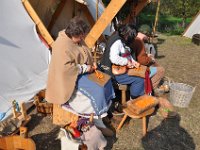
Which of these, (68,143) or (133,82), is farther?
(133,82)

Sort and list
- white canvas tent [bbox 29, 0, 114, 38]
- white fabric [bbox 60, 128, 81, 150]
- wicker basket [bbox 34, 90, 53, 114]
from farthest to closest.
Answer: white canvas tent [bbox 29, 0, 114, 38]
wicker basket [bbox 34, 90, 53, 114]
white fabric [bbox 60, 128, 81, 150]

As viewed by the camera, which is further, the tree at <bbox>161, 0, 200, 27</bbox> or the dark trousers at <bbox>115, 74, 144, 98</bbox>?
the tree at <bbox>161, 0, 200, 27</bbox>

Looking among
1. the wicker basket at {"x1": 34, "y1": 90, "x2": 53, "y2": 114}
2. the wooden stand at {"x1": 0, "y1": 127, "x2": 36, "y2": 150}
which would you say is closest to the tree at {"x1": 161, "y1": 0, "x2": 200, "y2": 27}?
the wicker basket at {"x1": 34, "y1": 90, "x2": 53, "y2": 114}

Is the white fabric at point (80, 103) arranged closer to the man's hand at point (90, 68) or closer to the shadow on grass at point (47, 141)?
the man's hand at point (90, 68)

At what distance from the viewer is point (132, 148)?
12.5 feet

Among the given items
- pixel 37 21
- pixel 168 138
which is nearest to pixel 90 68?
pixel 168 138

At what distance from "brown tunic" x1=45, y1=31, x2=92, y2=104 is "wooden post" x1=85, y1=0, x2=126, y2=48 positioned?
1.57 metres

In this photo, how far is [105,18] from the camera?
16.3ft

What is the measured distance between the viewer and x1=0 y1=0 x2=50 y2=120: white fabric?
171 inches

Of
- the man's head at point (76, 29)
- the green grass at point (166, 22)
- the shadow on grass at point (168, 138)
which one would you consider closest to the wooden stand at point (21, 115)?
the man's head at point (76, 29)

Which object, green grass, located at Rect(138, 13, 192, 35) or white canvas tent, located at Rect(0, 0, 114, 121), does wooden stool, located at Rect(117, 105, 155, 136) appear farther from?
green grass, located at Rect(138, 13, 192, 35)

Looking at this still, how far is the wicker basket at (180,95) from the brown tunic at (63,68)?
2.11 m

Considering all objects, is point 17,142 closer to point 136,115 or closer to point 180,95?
point 136,115

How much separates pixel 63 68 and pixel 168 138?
1967mm
